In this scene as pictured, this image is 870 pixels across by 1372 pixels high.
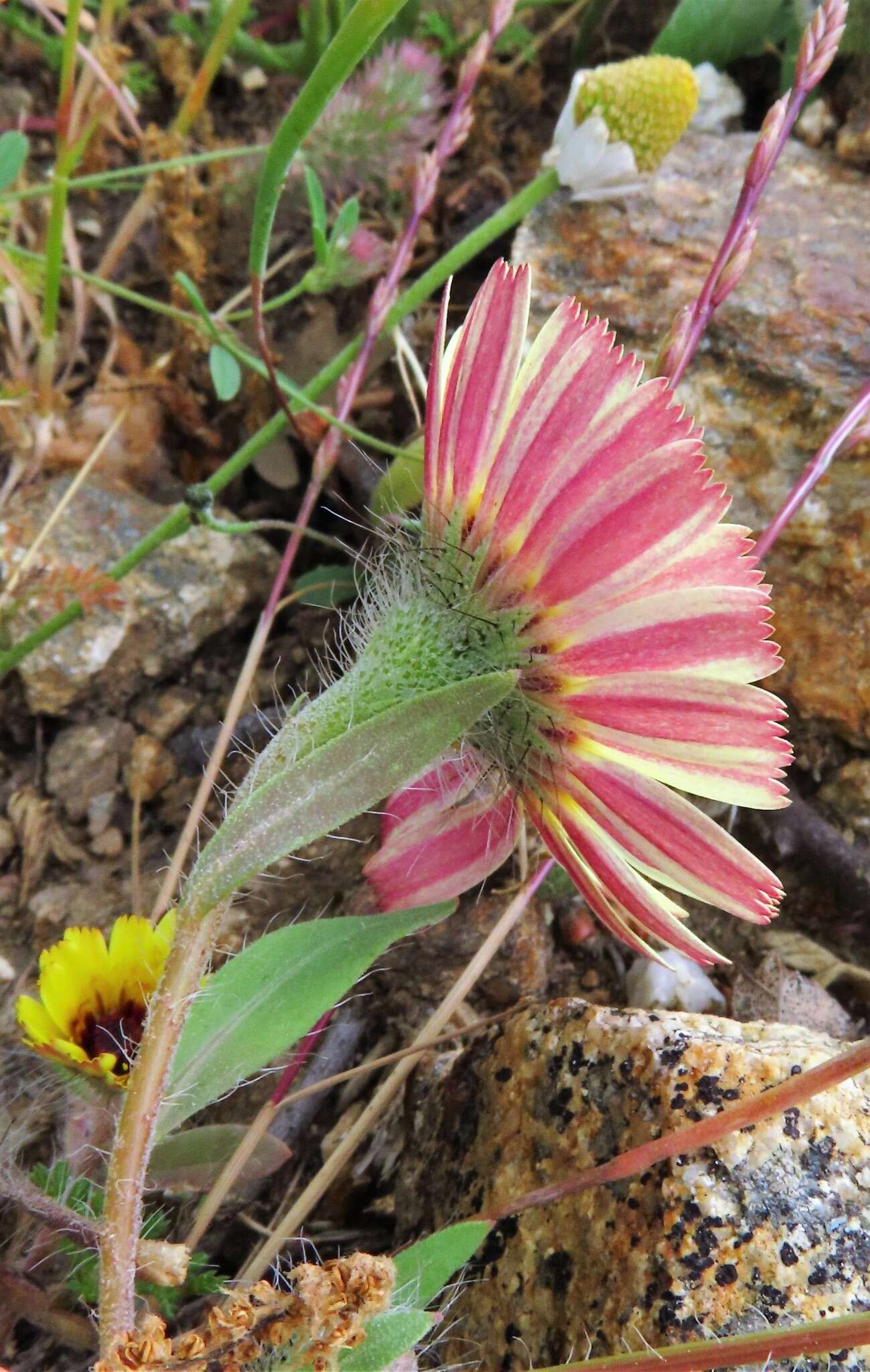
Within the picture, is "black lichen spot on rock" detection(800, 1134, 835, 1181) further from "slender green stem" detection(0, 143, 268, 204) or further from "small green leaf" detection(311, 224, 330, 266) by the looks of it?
"slender green stem" detection(0, 143, 268, 204)

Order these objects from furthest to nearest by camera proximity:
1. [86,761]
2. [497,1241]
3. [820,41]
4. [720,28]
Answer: [720,28]
[86,761]
[820,41]
[497,1241]

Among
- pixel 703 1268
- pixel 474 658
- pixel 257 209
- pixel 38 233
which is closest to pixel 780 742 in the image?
pixel 474 658

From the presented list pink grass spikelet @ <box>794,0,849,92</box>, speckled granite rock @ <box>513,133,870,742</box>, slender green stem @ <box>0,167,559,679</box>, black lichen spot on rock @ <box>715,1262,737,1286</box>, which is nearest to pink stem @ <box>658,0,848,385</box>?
pink grass spikelet @ <box>794,0,849,92</box>

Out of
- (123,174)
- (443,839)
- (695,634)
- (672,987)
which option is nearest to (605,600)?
(695,634)

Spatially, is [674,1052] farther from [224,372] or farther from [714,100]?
[714,100]

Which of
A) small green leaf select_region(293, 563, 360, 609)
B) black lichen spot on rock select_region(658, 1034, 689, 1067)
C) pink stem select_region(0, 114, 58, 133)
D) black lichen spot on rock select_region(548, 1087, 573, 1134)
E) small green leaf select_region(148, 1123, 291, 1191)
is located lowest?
small green leaf select_region(148, 1123, 291, 1191)

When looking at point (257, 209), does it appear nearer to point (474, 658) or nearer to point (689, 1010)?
point (474, 658)
